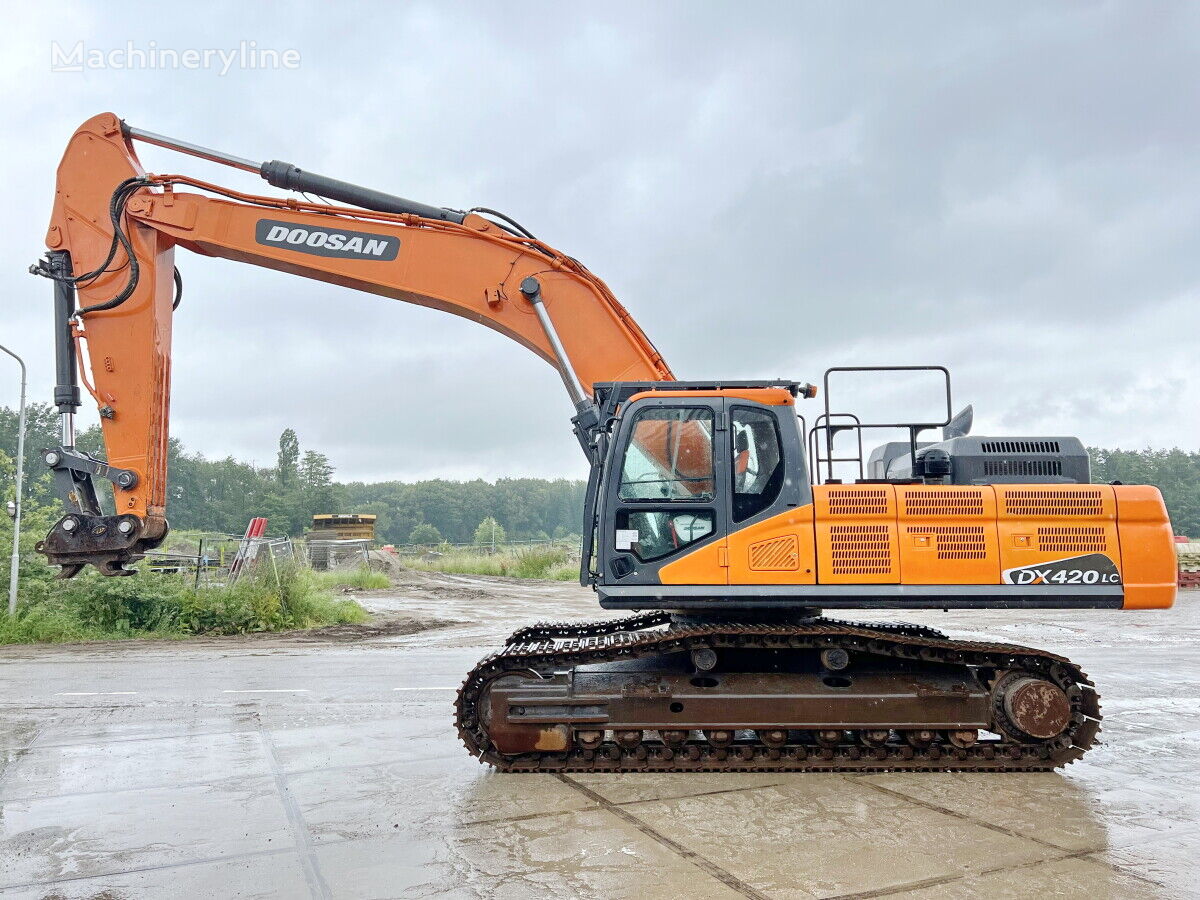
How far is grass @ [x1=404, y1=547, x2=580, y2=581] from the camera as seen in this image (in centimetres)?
3241

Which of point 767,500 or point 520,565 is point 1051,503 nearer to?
point 767,500

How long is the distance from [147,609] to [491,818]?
42.2ft

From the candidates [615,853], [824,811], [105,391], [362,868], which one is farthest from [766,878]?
[105,391]

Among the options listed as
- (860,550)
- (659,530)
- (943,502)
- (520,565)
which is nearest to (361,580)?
(520,565)

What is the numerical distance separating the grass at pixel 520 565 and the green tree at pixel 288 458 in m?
41.4

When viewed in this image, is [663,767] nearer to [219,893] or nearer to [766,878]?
[766,878]

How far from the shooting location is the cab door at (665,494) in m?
6.38

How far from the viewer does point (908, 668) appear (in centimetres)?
646

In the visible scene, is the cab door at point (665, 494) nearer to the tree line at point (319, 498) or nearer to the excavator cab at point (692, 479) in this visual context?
the excavator cab at point (692, 479)

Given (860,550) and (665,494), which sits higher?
(665,494)

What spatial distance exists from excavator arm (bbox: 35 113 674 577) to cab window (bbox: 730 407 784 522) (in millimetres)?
1250

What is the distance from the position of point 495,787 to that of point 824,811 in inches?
80.6

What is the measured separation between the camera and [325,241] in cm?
780

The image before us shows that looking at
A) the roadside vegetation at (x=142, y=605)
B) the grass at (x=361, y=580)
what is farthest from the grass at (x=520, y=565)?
the roadside vegetation at (x=142, y=605)
